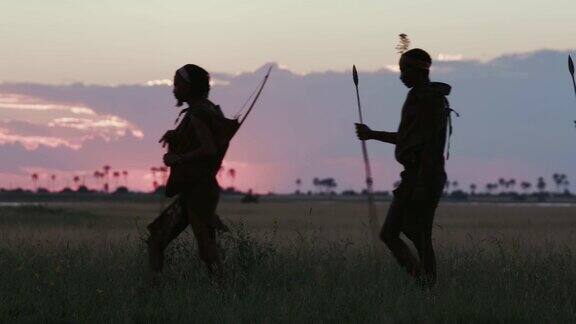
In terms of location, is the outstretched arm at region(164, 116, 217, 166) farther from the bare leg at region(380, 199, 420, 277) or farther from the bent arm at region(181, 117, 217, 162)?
the bare leg at region(380, 199, 420, 277)

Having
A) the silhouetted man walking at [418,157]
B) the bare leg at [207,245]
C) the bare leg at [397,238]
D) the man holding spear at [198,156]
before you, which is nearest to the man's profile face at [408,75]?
the silhouetted man walking at [418,157]

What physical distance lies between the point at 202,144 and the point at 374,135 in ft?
5.13

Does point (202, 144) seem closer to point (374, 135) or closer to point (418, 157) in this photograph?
point (374, 135)

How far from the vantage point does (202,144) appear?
24.2 ft

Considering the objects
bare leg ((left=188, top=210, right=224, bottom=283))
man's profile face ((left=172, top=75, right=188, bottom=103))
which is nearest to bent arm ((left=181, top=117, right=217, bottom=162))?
man's profile face ((left=172, top=75, right=188, bottom=103))

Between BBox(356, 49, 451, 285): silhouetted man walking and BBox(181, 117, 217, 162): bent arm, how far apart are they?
4.32ft

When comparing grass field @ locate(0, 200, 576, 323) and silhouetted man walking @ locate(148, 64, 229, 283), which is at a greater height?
silhouetted man walking @ locate(148, 64, 229, 283)

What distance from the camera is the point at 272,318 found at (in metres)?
6.53

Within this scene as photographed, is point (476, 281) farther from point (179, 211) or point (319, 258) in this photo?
point (179, 211)

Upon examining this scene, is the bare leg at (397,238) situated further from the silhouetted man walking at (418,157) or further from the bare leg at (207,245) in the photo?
the bare leg at (207,245)

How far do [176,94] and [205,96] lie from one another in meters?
0.26

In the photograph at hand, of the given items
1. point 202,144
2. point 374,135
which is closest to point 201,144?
point 202,144

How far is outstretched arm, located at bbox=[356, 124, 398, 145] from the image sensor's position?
25.3 feet

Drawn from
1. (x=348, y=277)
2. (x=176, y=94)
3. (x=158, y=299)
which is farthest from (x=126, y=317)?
(x=348, y=277)
